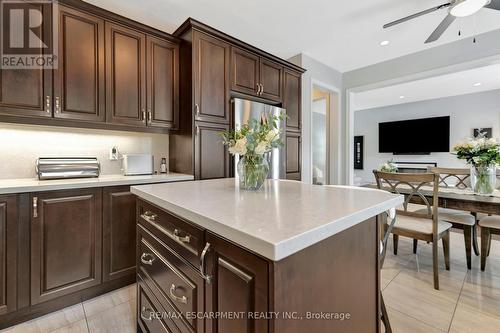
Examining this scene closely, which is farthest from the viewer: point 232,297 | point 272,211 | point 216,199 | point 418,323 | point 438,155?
point 438,155

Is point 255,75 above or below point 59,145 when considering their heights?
above

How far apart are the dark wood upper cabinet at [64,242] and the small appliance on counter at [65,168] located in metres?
0.30

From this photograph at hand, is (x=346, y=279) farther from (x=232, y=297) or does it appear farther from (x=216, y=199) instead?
(x=216, y=199)

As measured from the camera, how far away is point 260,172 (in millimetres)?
1313

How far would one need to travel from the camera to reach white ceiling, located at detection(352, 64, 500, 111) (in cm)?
445

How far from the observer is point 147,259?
1.21 metres

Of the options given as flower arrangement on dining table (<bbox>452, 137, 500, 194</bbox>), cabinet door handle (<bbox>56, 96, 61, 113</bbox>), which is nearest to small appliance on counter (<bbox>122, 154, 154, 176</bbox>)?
cabinet door handle (<bbox>56, 96, 61, 113</bbox>)

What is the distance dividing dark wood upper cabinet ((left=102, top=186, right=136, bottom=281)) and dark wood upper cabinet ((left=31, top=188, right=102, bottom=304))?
5cm

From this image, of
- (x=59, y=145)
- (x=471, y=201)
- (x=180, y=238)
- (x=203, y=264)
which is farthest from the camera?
(x=59, y=145)

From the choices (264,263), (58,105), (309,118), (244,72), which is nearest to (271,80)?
(244,72)

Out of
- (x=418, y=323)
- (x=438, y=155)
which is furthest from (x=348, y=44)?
(x=438, y=155)

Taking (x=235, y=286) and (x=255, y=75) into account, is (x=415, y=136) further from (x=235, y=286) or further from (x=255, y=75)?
(x=235, y=286)

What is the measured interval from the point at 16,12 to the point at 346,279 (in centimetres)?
274
